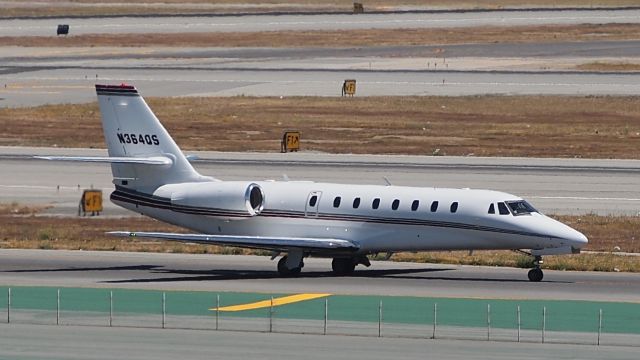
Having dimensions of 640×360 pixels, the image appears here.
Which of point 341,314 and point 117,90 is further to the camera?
point 117,90

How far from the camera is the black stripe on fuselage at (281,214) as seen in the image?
4934 cm

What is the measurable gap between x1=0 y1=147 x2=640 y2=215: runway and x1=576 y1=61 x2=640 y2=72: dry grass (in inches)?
2044

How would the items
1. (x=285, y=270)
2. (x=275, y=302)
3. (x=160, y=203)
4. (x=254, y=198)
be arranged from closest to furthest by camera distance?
(x=275, y=302) → (x=285, y=270) → (x=254, y=198) → (x=160, y=203)

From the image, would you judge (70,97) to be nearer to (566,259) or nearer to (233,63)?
(233,63)

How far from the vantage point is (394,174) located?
80312 millimetres

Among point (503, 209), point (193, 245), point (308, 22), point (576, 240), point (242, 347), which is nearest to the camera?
point (242, 347)

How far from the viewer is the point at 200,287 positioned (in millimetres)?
49156

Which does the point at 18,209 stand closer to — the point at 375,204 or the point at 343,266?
the point at 343,266

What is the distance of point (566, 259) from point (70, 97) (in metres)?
68.9

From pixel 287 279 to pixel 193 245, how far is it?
10.7 metres

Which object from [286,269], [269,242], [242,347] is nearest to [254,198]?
[269,242]

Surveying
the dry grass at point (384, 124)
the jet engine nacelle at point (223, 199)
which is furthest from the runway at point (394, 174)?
the jet engine nacelle at point (223, 199)

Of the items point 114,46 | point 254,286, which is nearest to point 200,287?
point 254,286

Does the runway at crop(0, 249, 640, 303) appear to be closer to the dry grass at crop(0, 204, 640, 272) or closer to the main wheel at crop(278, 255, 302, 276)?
the main wheel at crop(278, 255, 302, 276)
